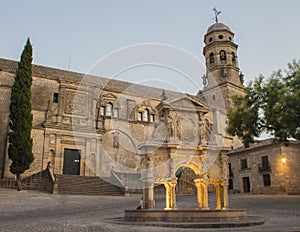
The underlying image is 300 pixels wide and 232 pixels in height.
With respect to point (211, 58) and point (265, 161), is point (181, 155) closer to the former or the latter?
point (265, 161)

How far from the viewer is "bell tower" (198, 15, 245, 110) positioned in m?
38.2

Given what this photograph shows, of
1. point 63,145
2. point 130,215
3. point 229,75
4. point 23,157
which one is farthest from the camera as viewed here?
point 229,75

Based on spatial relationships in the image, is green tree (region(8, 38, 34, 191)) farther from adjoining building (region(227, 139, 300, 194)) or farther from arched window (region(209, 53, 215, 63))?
arched window (region(209, 53, 215, 63))

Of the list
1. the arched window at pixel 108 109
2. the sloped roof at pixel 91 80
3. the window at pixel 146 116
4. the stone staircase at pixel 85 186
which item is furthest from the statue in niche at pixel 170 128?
the window at pixel 146 116

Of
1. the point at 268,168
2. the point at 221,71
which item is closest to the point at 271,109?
the point at 268,168

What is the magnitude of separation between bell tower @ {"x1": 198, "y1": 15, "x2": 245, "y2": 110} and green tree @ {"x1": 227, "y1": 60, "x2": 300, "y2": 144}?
58.6 ft

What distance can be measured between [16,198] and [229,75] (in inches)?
1160

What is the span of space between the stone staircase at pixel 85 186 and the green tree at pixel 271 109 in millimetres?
9791

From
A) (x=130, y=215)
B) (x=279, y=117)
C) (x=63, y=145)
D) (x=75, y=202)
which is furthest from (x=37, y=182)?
(x=279, y=117)

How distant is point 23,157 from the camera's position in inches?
863

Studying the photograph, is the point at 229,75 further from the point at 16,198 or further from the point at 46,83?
the point at 16,198

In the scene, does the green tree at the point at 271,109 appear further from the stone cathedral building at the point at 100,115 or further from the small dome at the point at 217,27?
the small dome at the point at 217,27

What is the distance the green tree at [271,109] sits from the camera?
1688cm

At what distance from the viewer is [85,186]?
23016 mm
